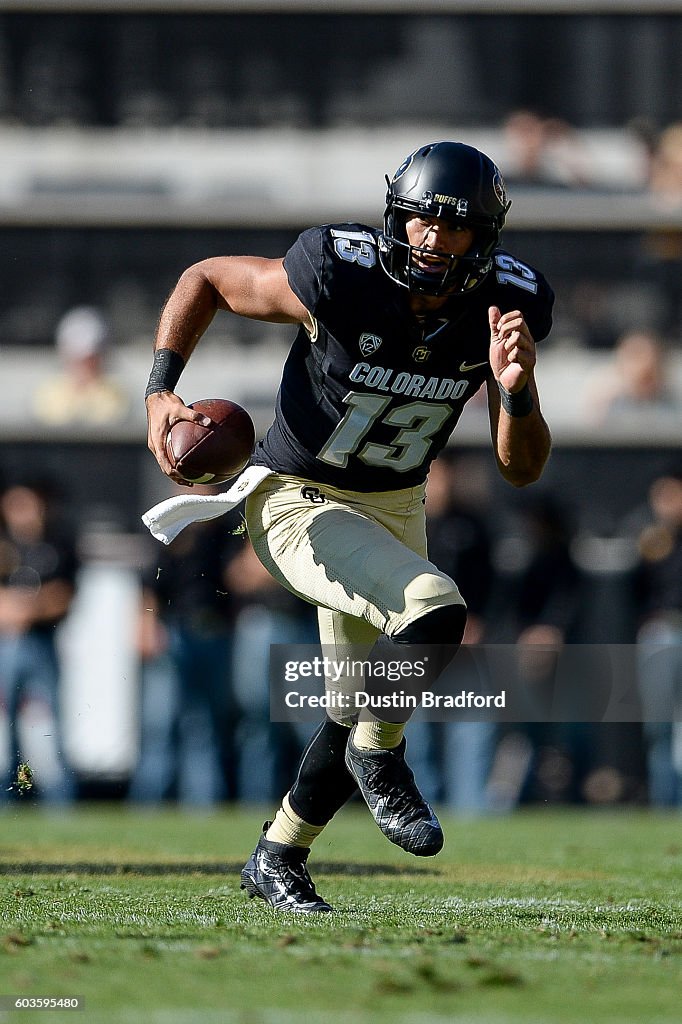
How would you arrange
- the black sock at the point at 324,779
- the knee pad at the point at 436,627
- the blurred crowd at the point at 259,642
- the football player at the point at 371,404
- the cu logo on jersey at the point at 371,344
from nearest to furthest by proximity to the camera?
the knee pad at the point at 436,627 → the football player at the point at 371,404 → the cu logo on jersey at the point at 371,344 → the black sock at the point at 324,779 → the blurred crowd at the point at 259,642

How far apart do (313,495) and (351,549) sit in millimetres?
327

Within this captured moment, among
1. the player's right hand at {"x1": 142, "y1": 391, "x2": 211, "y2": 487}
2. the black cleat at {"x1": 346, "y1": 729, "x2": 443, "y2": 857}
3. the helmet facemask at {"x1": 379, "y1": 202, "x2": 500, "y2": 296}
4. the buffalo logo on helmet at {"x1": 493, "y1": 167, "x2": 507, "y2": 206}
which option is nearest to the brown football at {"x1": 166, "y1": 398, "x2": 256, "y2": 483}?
the player's right hand at {"x1": 142, "y1": 391, "x2": 211, "y2": 487}

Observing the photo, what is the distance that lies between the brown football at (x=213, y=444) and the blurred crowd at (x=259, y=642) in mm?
3831

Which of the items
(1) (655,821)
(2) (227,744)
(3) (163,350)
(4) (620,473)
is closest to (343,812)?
(2) (227,744)

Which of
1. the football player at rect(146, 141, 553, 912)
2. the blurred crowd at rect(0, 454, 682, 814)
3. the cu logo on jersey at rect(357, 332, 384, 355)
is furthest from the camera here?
the blurred crowd at rect(0, 454, 682, 814)

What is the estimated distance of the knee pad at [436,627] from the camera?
404 cm

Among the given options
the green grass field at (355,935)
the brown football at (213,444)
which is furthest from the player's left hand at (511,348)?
the green grass field at (355,935)

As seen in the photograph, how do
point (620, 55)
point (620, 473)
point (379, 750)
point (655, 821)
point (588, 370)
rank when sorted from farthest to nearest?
point (620, 55) < point (588, 370) < point (620, 473) < point (655, 821) < point (379, 750)

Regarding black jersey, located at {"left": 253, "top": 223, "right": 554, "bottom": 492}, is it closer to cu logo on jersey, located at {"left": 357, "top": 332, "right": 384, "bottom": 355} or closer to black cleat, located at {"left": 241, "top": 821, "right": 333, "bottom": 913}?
cu logo on jersey, located at {"left": 357, "top": 332, "right": 384, "bottom": 355}

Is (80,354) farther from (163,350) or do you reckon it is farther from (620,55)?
(163,350)

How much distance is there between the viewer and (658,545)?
354 inches

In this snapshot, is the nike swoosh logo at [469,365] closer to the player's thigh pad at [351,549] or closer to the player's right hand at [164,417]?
the player's thigh pad at [351,549]

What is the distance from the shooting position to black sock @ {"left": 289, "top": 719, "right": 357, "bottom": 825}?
14.8 ft

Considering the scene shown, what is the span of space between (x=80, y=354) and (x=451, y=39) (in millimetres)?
4605
